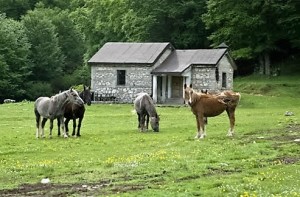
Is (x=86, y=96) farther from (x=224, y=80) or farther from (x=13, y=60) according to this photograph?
(x=13, y=60)

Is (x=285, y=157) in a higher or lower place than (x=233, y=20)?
lower

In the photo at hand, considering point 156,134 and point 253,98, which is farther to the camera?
point 253,98

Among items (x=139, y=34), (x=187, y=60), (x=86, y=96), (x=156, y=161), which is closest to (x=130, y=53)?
(x=187, y=60)

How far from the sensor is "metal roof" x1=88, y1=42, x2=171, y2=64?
60.4m

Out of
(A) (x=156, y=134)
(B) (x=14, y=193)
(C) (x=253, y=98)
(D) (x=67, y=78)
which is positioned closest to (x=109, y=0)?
(D) (x=67, y=78)

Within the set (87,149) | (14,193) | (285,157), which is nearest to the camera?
(14,193)

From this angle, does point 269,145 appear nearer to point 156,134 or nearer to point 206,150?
point 206,150

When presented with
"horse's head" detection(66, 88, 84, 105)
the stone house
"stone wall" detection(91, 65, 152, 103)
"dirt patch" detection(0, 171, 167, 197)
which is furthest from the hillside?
"dirt patch" detection(0, 171, 167, 197)

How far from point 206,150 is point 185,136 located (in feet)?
20.9

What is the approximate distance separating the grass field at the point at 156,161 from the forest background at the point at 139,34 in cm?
3534

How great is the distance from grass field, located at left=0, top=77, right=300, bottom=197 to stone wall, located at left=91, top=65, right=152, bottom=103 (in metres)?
24.7

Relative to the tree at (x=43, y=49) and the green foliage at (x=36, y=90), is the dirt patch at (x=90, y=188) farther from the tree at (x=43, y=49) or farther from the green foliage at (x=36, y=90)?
the tree at (x=43, y=49)

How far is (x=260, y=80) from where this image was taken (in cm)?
6794

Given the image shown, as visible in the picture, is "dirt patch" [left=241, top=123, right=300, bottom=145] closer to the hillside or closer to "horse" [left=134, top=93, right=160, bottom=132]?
"horse" [left=134, top=93, right=160, bottom=132]
